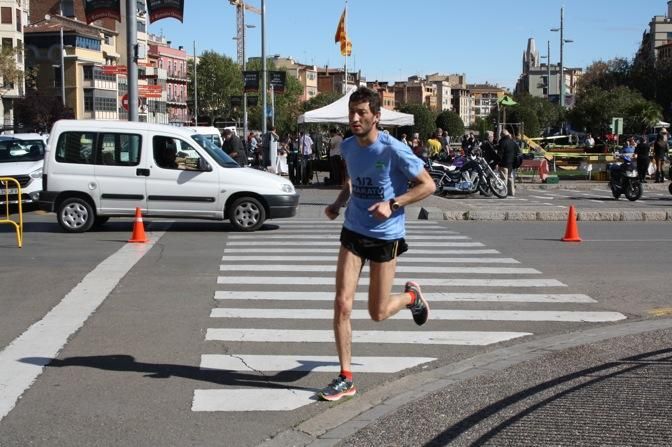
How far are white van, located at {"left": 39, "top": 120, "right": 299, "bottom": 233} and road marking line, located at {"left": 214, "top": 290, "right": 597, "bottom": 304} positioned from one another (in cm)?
664

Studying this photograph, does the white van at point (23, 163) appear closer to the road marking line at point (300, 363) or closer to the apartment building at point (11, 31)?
the road marking line at point (300, 363)

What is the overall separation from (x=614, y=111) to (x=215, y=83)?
10084cm

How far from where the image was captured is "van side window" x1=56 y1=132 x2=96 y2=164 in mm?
17266

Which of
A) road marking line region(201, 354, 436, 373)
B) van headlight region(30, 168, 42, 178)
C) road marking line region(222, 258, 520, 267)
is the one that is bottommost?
road marking line region(201, 354, 436, 373)

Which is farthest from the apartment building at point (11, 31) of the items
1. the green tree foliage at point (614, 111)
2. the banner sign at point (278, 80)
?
the green tree foliage at point (614, 111)

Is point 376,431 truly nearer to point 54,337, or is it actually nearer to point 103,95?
point 54,337

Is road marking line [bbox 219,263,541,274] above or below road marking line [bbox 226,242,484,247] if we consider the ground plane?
below

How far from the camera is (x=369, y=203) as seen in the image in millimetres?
6484

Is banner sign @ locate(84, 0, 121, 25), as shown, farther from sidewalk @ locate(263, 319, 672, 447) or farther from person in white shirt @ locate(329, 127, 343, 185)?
sidewalk @ locate(263, 319, 672, 447)

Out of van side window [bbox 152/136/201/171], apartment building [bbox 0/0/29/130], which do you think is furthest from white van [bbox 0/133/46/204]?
apartment building [bbox 0/0/29/130]

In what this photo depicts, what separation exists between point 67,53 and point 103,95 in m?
7.39

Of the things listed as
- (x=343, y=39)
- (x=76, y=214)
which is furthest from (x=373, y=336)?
(x=343, y=39)

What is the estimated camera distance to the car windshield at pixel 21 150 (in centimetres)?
2364

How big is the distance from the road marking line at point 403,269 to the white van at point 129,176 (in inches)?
179
